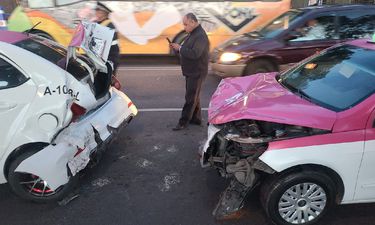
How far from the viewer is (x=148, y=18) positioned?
1062 centimetres

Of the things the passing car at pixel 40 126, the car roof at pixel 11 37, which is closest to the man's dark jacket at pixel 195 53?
the passing car at pixel 40 126

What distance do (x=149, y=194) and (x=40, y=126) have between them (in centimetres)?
131

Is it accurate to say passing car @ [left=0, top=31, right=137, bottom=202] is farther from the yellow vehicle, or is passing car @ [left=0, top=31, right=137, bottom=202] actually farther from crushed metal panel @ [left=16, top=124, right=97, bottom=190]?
the yellow vehicle

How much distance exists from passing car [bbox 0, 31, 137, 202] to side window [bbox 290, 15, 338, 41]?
5.09 metres

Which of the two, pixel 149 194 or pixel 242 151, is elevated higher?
pixel 242 151

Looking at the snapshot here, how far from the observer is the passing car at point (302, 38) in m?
7.83

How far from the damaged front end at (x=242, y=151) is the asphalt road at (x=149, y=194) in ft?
0.91

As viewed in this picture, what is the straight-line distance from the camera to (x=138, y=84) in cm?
880

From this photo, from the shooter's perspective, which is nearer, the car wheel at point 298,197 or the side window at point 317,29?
the car wheel at point 298,197

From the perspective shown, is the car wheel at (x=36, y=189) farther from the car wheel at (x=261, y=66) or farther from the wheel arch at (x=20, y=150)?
the car wheel at (x=261, y=66)

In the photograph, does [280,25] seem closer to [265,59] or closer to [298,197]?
[265,59]

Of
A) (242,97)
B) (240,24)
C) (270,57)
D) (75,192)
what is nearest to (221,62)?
(270,57)

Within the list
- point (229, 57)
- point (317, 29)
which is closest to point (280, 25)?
point (317, 29)

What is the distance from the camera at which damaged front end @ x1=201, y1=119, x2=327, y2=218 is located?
3605 millimetres
